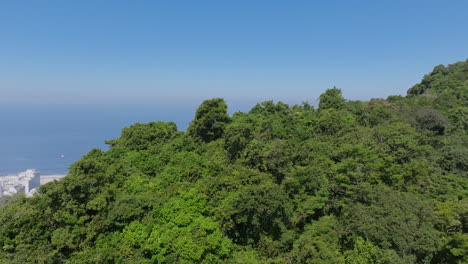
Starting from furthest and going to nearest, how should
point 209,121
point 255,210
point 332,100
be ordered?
1. point 332,100
2. point 209,121
3. point 255,210

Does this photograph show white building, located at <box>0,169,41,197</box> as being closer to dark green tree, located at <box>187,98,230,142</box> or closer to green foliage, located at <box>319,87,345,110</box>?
dark green tree, located at <box>187,98,230,142</box>

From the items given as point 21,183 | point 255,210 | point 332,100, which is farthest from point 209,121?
point 21,183

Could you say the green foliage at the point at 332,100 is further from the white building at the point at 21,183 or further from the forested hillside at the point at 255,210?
the white building at the point at 21,183

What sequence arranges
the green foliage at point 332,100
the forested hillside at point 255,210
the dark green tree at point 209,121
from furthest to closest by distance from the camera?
the green foliage at point 332,100 → the dark green tree at point 209,121 → the forested hillside at point 255,210

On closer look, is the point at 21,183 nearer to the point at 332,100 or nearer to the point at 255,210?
the point at 332,100

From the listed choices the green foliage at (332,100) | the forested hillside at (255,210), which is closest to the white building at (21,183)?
the forested hillside at (255,210)

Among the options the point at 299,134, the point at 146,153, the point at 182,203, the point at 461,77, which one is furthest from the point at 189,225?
the point at 461,77

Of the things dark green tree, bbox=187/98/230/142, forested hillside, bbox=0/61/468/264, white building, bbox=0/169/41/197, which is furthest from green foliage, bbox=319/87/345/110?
white building, bbox=0/169/41/197

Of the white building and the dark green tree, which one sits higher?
the dark green tree

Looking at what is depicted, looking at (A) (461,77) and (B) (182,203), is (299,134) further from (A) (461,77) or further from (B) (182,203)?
(A) (461,77)
